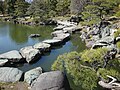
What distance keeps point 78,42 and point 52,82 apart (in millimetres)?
14104

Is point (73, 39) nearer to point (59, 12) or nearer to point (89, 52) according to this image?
point (89, 52)

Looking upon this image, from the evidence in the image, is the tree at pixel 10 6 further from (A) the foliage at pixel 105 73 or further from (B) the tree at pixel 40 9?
(A) the foliage at pixel 105 73

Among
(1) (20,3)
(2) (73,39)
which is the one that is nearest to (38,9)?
(1) (20,3)

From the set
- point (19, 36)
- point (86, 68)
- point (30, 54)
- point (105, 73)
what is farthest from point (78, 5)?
point (105, 73)

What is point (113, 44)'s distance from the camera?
17.1 metres

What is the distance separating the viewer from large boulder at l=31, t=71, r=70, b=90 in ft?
30.7

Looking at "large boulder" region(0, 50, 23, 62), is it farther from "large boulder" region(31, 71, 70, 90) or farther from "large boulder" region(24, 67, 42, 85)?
"large boulder" region(31, 71, 70, 90)

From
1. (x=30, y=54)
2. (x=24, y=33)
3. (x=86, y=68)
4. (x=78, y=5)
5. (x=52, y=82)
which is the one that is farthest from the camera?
(x=78, y=5)

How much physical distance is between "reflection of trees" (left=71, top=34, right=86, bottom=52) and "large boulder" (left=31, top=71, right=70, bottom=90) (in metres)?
10.2

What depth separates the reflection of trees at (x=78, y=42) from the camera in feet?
67.2

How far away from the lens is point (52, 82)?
31.1ft

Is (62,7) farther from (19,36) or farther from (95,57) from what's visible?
(95,57)

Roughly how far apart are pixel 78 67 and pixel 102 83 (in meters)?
1.28

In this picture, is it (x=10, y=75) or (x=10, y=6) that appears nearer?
(x=10, y=75)
